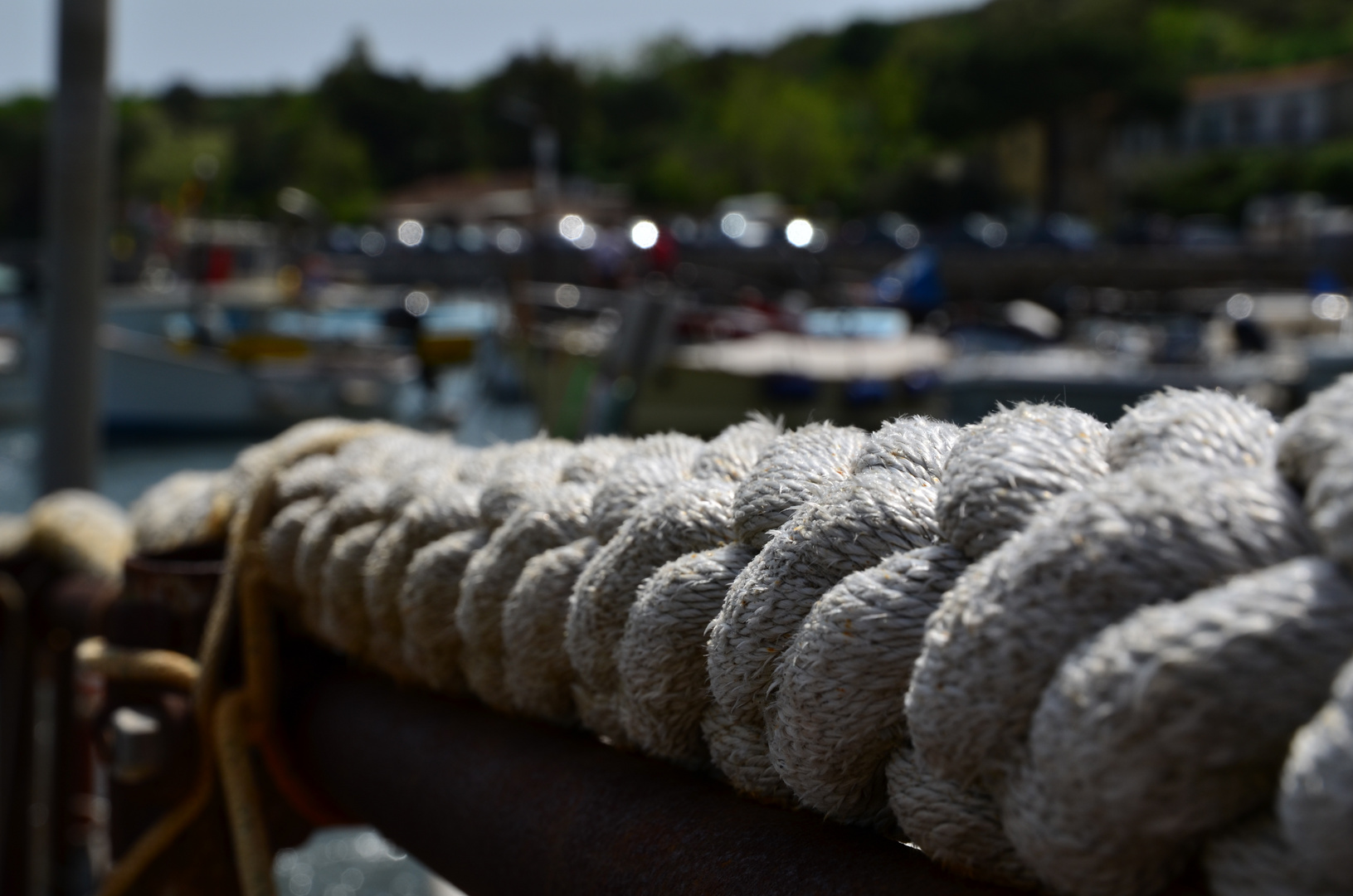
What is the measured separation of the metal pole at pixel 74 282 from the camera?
4023mm

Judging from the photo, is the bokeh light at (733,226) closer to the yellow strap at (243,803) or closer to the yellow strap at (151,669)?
the yellow strap at (151,669)

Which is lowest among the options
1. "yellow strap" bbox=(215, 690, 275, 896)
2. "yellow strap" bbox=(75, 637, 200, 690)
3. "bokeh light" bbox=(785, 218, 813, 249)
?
"yellow strap" bbox=(215, 690, 275, 896)

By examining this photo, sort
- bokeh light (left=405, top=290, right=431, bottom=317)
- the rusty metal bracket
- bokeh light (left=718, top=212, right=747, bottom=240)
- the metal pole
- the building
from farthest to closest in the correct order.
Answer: the building < bokeh light (left=718, top=212, right=747, bottom=240) < bokeh light (left=405, top=290, right=431, bottom=317) < the metal pole < the rusty metal bracket

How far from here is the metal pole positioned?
402 cm

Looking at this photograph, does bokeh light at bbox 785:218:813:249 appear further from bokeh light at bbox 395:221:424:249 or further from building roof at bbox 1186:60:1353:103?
building roof at bbox 1186:60:1353:103

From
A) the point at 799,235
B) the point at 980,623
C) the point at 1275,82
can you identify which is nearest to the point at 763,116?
the point at 1275,82

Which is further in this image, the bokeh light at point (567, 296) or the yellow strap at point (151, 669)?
the bokeh light at point (567, 296)

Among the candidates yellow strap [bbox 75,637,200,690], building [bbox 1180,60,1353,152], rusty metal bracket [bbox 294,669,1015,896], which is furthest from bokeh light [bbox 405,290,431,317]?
building [bbox 1180,60,1353,152]

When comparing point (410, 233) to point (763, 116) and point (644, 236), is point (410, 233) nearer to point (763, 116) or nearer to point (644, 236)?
point (763, 116)

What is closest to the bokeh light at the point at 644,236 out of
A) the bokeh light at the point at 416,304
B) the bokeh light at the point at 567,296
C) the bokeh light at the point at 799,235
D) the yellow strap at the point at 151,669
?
the bokeh light at the point at 799,235

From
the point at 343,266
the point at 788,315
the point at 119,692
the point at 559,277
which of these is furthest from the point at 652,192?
the point at 119,692

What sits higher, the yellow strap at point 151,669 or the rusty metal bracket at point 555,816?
the rusty metal bracket at point 555,816

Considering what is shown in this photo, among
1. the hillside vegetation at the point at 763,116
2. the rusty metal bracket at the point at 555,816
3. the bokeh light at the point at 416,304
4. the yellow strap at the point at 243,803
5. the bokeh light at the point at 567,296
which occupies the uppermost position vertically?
the hillside vegetation at the point at 763,116

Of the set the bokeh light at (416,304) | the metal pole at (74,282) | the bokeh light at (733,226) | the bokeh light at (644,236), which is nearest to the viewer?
the metal pole at (74,282)
